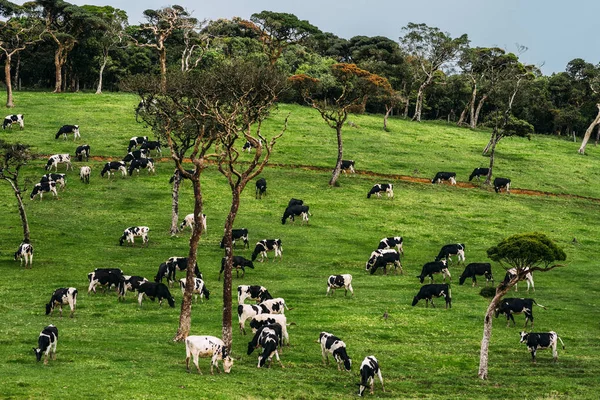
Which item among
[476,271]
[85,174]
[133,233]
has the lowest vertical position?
[133,233]

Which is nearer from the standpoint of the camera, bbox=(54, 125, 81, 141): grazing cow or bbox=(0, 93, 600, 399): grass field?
bbox=(0, 93, 600, 399): grass field

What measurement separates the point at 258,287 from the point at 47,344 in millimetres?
12795

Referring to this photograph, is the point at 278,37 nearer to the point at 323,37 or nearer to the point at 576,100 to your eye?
the point at 323,37

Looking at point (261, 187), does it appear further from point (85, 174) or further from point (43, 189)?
point (43, 189)

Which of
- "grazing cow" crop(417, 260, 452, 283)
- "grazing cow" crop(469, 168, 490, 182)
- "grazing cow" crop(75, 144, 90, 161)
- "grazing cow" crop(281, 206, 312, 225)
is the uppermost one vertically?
"grazing cow" crop(469, 168, 490, 182)

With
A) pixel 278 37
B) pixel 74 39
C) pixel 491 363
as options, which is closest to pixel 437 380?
pixel 491 363

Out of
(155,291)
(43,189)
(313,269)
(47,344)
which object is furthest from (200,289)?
(43,189)

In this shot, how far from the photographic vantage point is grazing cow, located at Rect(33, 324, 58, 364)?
29719 mm

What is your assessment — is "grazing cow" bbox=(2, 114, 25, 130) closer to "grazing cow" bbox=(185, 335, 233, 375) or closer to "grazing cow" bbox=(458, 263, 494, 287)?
"grazing cow" bbox=(458, 263, 494, 287)

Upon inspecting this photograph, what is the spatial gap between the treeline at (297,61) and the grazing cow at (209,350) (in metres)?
76.1

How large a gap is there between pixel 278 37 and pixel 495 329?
101 metres

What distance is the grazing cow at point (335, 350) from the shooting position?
31.4 meters

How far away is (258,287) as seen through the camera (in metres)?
40.2

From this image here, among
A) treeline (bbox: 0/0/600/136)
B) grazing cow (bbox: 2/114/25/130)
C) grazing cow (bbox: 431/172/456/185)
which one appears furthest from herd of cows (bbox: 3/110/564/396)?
treeline (bbox: 0/0/600/136)
